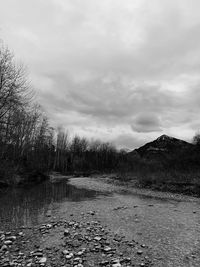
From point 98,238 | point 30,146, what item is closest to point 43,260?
point 98,238

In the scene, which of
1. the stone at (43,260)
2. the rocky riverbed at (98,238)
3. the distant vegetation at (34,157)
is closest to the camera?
the stone at (43,260)

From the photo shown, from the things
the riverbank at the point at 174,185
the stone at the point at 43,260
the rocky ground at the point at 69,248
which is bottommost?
the rocky ground at the point at 69,248

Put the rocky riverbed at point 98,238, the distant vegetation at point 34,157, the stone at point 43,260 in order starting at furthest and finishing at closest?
the distant vegetation at point 34,157 < the rocky riverbed at point 98,238 < the stone at point 43,260

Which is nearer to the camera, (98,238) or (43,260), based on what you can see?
(43,260)

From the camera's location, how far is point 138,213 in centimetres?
1395

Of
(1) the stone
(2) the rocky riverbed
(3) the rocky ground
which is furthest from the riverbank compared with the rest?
(1) the stone

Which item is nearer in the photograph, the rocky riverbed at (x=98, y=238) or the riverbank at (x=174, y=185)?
the rocky riverbed at (x=98, y=238)

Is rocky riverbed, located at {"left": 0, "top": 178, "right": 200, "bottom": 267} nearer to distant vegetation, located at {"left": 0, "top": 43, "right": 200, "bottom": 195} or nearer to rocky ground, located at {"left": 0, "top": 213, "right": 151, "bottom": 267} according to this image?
rocky ground, located at {"left": 0, "top": 213, "right": 151, "bottom": 267}

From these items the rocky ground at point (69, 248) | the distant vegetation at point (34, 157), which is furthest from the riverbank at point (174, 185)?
the rocky ground at point (69, 248)

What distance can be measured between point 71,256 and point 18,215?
7.11 metres

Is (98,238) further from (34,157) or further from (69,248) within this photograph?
(34,157)

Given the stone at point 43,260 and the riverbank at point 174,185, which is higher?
the riverbank at point 174,185

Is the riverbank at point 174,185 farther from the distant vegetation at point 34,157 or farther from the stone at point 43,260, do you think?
the stone at point 43,260

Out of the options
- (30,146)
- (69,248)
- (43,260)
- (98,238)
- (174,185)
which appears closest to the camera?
(43,260)
